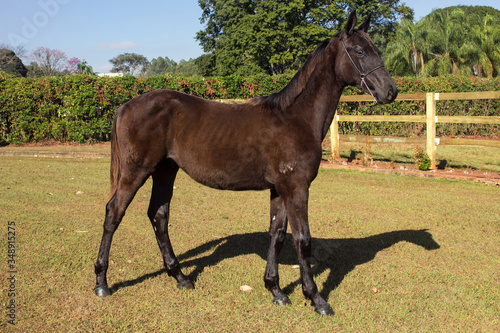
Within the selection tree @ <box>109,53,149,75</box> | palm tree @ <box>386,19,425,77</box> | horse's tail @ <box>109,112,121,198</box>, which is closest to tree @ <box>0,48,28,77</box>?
palm tree @ <box>386,19,425,77</box>

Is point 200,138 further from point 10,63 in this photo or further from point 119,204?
point 10,63

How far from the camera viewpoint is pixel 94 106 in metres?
17.7

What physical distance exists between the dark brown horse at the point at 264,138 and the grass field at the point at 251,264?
0.37 meters

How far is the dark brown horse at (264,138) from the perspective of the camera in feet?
14.2

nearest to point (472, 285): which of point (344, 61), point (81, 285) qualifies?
point (344, 61)

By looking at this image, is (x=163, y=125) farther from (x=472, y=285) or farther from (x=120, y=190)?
(x=472, y=285)

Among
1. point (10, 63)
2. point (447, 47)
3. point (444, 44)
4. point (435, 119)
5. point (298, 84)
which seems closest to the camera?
point (298, 84)

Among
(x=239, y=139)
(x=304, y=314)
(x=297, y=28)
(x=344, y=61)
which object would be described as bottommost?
(x=304, y=314)

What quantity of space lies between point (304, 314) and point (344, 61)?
2.46m

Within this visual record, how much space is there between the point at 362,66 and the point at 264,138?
1166mm

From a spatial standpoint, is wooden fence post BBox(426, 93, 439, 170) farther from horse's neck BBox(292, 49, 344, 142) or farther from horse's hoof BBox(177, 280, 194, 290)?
horse's hoof BBox(177, 280, 194, 290)

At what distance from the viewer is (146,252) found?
5.82 m

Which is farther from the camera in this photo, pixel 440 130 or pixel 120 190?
pixel 440 130

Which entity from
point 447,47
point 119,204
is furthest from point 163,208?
point 447,47
